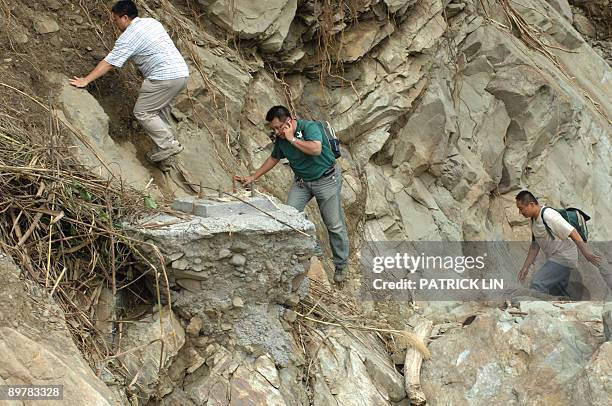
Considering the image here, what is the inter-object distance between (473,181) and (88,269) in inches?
267

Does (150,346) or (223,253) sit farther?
(223,253)

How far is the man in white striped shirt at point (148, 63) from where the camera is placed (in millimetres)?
6980

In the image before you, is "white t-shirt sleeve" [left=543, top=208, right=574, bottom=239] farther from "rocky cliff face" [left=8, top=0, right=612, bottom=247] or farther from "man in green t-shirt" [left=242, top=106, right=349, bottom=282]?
"rocky cliff face" [left=8, top=0, right=612, bottom=247]

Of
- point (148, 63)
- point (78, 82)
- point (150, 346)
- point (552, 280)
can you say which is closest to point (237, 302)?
point (150, 346)

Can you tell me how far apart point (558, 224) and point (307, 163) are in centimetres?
254

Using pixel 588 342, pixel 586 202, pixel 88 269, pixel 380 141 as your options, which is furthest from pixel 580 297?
pixel 88 269

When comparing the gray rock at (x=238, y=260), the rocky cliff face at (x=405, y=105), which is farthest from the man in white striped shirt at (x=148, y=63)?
the gray rock at (x=238, y=260)

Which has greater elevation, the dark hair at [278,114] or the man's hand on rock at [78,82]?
the man's hand on rock at [78,82]

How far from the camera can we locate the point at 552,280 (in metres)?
8.56

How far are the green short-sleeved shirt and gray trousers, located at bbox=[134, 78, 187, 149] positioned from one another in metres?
0.92

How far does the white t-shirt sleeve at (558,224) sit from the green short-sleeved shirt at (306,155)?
223 cm

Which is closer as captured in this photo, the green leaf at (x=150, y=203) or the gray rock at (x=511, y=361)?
the green leaf at (x=150, y=203)

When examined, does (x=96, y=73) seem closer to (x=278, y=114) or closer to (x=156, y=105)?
(x=156, y=105)

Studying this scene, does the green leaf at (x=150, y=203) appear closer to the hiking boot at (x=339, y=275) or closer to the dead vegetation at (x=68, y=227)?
the dead vegetation at (x=68, y=227)
